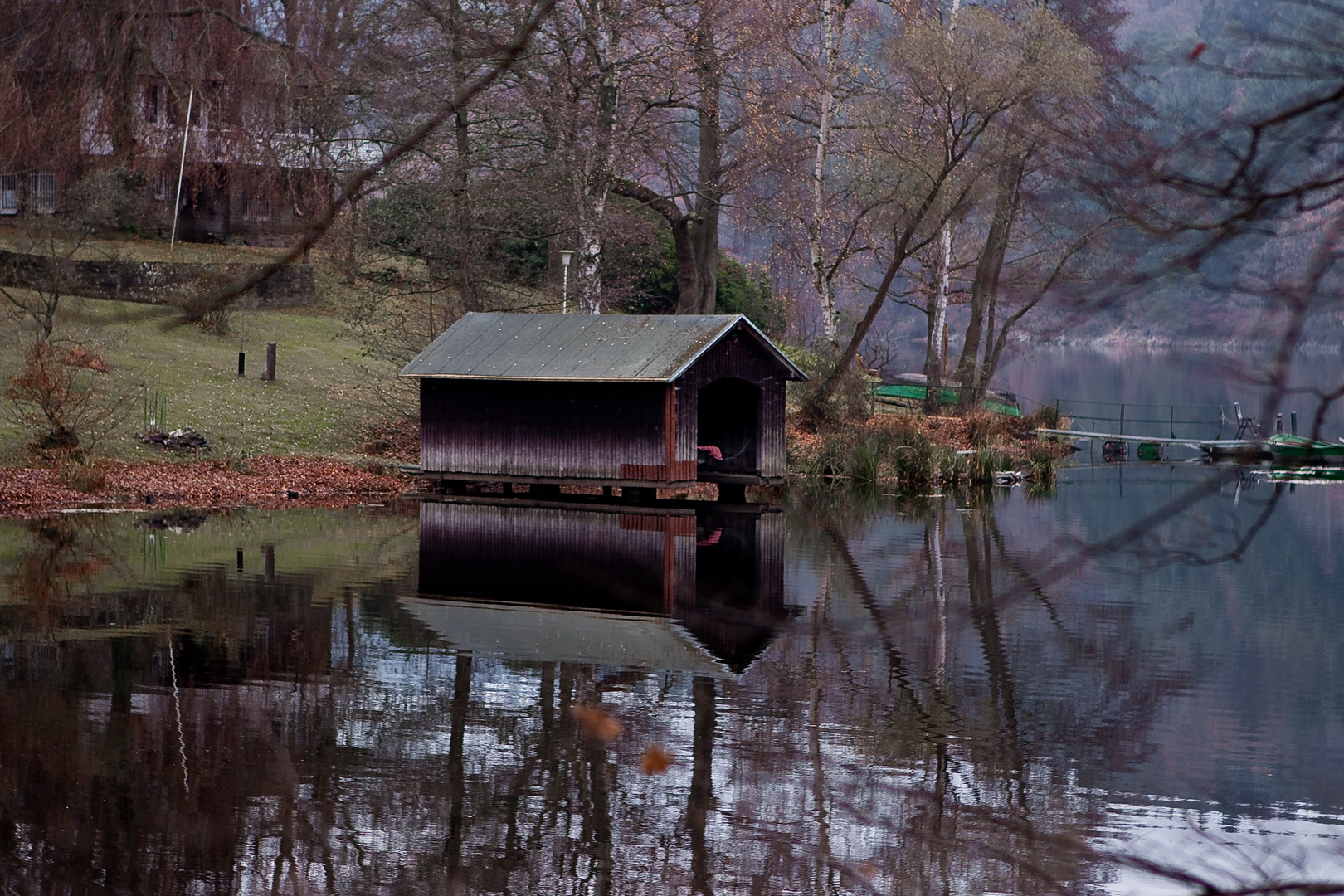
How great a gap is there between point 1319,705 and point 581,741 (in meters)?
6.01

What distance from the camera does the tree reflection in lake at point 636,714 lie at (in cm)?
750

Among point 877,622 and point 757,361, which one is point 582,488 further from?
point 877,622

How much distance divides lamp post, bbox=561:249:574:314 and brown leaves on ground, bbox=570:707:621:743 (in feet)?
63.9

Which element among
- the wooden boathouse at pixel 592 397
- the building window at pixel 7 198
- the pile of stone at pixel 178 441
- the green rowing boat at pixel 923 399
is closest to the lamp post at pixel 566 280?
the wooden boathouse at pixel 592 397

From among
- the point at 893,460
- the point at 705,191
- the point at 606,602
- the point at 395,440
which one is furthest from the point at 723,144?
the point at 606,602

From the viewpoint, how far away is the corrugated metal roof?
24500 mm

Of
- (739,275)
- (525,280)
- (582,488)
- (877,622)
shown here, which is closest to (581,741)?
(877,622)

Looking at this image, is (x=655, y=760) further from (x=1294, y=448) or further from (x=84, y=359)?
(x=84, y=359)

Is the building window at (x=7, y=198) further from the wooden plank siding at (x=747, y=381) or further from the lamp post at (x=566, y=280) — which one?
the wooden plank siding at (x=747, y=381)

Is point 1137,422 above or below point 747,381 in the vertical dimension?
below

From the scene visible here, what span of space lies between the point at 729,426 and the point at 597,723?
18294 millimetres

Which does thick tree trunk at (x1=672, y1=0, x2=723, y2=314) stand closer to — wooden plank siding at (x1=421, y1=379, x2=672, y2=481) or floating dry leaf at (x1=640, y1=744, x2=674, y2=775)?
wooden plank siding at (x1=421, y1=379, x2=672, y2=481)

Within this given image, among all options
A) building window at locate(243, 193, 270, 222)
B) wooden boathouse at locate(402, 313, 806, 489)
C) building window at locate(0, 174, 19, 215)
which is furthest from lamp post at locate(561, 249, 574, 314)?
building window at locate(0, 174, 19, 215)

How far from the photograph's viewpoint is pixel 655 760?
934 centimetres
